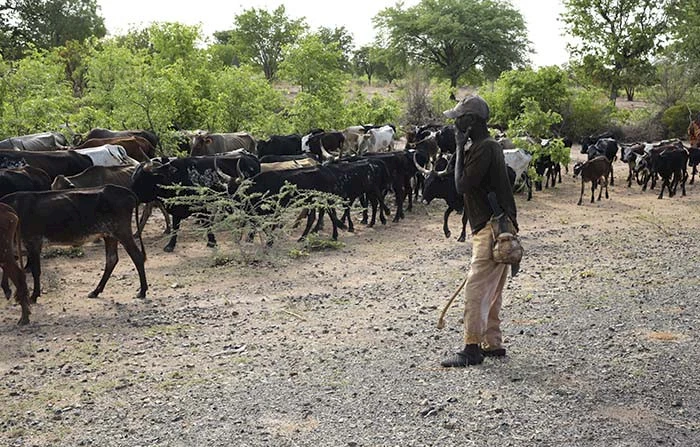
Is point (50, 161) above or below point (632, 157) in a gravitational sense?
above

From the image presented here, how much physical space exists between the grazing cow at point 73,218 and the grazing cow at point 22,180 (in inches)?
90.7

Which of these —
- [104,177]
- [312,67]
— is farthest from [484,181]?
[312,67]

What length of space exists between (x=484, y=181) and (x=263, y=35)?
5354cm

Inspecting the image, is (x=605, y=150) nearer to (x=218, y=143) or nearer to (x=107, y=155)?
(x=218, y=143)

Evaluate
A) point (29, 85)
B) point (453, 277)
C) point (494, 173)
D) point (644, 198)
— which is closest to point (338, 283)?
point (453, 277)

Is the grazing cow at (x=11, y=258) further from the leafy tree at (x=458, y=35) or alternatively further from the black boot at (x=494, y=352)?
the leafy tree at (x=458, y=35)

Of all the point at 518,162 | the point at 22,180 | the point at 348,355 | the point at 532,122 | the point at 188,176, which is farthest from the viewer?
the point at 532,122

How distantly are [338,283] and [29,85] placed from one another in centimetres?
1313

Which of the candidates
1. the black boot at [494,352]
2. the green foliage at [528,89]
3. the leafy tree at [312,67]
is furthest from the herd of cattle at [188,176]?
the black boot at [494,352]

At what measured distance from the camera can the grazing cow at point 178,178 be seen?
12.5m

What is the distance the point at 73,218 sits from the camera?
9.17 meters

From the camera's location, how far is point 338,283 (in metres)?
10.2

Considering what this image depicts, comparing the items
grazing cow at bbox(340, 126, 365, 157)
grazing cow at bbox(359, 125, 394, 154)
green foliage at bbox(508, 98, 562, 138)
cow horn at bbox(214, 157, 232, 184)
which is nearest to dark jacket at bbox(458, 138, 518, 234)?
cow horn at bbox(214, 157, 232, 184)

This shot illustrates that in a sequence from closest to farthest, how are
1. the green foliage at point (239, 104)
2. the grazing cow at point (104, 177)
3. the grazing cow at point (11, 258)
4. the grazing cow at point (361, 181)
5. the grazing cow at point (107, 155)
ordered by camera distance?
the grazing cow at point (11, 258)
the grazing cow at point (104, 177)
the grazing cow at point (361, 181)
the grazing cow at point (107, 155)
the green foliage at point (239, 104)
